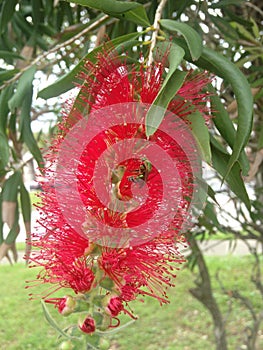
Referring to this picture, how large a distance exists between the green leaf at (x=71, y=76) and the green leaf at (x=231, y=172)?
24 cm

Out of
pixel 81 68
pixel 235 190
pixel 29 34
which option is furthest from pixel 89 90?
pixel 29 34

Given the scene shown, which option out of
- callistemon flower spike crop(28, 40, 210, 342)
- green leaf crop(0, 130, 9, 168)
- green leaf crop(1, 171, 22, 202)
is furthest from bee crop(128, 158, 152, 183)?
green leaf crop(1, 171, 22, 202)

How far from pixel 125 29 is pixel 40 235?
951 millimetres

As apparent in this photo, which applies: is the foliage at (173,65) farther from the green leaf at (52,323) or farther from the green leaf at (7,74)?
the green leaf at (52,323)

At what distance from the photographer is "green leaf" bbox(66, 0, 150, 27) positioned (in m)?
0.74

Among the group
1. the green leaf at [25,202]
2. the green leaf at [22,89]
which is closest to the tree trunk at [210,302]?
the green leaf at [25,202]

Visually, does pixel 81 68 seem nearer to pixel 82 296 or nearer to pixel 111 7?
pixel 111 7

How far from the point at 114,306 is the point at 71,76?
41cm

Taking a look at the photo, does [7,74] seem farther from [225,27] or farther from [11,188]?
[225,27]

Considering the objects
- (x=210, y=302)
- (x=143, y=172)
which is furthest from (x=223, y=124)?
(x=210, y=302)

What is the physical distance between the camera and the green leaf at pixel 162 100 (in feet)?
2.05

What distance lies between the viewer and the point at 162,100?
2.15ft

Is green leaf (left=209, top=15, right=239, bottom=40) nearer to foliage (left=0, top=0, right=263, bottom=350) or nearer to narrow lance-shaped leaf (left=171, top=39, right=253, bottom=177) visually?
foliage (left=0, top=0, right=263, bottom=350)

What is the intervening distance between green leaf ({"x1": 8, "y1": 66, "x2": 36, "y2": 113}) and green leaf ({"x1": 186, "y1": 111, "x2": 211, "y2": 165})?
593 millimetres
